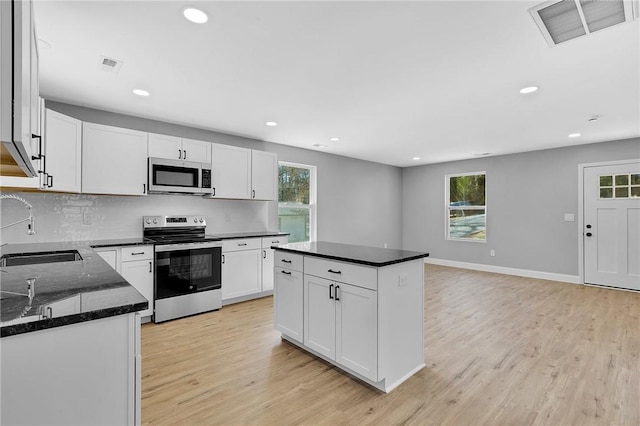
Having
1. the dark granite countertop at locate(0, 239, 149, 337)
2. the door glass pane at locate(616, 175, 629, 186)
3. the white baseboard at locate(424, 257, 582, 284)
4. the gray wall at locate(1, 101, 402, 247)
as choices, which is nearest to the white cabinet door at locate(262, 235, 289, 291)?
the gray wall at locate(1, 101, 402, 247)

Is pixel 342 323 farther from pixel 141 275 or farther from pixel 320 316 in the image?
pixel 141 275

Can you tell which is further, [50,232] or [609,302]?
[609,302]

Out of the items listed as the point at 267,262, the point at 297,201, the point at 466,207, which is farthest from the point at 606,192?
the point at 267,262

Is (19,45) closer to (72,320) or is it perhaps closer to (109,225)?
(72,320)

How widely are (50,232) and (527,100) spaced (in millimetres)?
5322

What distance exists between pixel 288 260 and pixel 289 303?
395 millimetres

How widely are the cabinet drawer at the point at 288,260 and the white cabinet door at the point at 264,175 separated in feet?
6.23

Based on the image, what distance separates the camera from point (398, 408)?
2.03 m

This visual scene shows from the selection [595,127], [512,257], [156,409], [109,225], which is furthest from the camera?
[512,257]

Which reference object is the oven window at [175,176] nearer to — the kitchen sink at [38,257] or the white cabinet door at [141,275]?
the white cabinet door at [141,275]

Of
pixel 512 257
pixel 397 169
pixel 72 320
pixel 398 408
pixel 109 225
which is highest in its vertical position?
pixel 397 169

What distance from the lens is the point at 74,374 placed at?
1085 mm

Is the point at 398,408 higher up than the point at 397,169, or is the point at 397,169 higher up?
the point at 397,169

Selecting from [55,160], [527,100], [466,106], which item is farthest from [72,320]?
[527,100]
